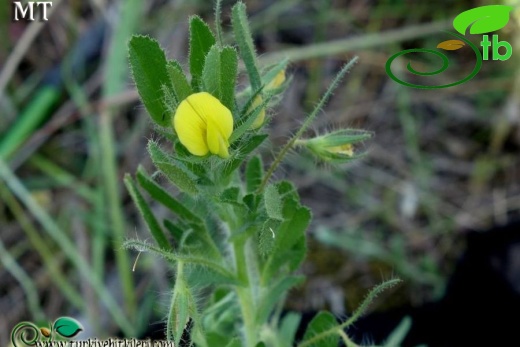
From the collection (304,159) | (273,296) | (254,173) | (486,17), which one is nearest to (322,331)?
(273,296)

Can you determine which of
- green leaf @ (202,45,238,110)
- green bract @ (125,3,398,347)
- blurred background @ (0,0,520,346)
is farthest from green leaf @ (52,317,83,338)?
blurred background @ (0,0,520,346)

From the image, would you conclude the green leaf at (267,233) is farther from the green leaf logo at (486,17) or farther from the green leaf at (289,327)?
the green leaf logo at (486,17)

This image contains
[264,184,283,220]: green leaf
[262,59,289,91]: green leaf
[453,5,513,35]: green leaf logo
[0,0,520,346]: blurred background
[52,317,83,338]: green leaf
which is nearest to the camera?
[264,184,283,220]: green leaf

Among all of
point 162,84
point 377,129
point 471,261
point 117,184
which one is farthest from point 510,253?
point 162,84

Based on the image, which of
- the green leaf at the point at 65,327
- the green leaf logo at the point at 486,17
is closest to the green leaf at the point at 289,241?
the green leaf at the point at 65,327

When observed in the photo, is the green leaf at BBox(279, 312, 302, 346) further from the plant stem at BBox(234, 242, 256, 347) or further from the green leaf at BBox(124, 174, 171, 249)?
the green leaf at BBox(124, 174, 171, 249)

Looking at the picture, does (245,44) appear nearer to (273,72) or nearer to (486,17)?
(273,72)

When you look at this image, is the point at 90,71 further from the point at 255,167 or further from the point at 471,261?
the point at 255,167
